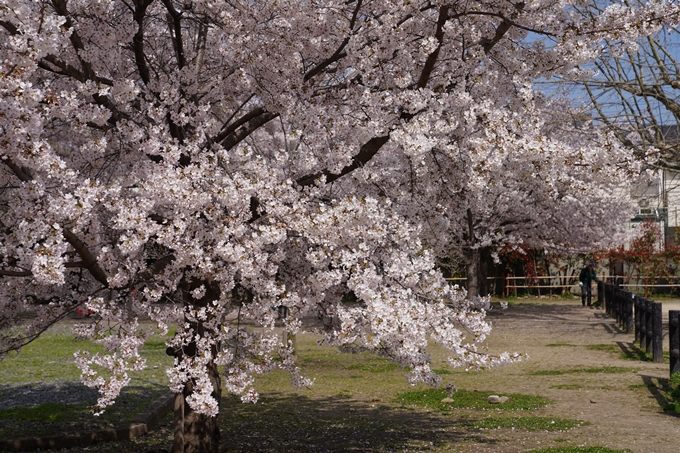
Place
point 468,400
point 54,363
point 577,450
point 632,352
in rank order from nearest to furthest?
point 577,450
point 468,400
point 54,363
point 632,352

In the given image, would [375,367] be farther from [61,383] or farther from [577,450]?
[577,450]

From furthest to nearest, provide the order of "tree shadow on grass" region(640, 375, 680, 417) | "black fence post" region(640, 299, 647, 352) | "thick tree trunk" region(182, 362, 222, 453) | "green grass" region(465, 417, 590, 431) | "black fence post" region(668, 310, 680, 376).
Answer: "black fence post" region(640, 299, 647, 352)
"black fence post" region(668, 310, 680, 376)
"tree shadow on grass" region(640, 375, 680, 417)
"green grass" region(465, 417, 590, 431)
"thick tree trunk" region(182, 362, 222, 453)

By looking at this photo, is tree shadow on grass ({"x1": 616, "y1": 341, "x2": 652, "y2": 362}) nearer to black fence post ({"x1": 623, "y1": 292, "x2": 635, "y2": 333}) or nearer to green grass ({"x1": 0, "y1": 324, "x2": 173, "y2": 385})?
black fence post ({"x1": 623, "y1": 292, "x2": 635, "y2": 333})

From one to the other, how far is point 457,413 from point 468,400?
31.5 inches

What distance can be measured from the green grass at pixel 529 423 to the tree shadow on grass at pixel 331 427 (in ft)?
0.87

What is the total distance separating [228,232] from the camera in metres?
5.75

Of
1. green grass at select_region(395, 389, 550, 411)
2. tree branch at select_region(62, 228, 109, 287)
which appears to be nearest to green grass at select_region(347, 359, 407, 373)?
green grass at select_region(395, 389, 550, 411)

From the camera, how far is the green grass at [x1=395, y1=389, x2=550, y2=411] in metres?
10.1

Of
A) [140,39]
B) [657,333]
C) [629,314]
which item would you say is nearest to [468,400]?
[657,333]

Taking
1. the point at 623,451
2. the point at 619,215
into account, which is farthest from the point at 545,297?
the point at 623,451

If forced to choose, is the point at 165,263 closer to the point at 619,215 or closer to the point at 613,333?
the point at 613,333

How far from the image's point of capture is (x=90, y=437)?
8.26 m

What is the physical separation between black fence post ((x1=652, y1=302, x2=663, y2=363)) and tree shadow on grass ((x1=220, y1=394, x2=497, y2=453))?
6.05 m

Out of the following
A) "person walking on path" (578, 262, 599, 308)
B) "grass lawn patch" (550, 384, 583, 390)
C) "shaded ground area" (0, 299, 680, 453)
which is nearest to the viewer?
"shaded ground area" (0, 299, 680, 453)
